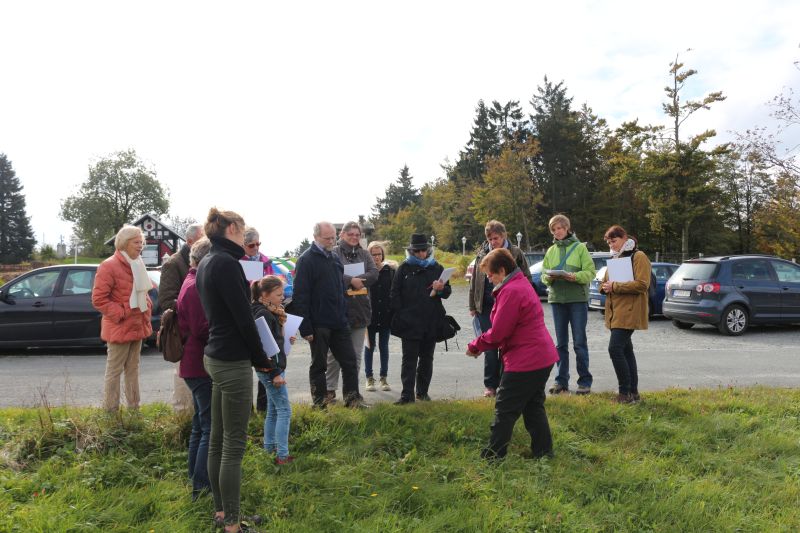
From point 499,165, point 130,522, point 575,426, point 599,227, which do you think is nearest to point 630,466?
point 575,426

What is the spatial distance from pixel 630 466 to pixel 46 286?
391 inches

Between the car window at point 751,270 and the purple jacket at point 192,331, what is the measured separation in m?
12.0

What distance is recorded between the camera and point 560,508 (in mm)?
3889

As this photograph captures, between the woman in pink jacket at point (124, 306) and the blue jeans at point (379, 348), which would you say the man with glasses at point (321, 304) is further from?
the blue jeans at point (379, 348)

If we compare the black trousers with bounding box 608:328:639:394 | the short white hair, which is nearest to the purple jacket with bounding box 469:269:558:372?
the black trousers with bounding box 608:328:639:394

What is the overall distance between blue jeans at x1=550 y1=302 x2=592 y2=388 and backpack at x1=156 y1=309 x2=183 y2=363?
4304 millimetres

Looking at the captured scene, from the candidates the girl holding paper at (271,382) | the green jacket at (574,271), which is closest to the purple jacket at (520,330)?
the girl holding paper at (271,382)

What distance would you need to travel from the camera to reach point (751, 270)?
12719 mm

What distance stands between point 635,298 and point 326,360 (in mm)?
3266

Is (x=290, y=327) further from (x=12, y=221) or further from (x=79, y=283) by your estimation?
(x=12, y=221)

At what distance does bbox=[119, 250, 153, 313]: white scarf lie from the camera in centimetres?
563

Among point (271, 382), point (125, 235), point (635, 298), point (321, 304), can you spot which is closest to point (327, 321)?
point (321, 304)

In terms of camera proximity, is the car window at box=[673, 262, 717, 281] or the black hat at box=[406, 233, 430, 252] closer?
the black hat at box=[406, 233, 430, 252]

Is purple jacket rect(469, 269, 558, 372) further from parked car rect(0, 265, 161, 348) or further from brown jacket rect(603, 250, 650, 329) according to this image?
parked car rect(0, 265, 161, 348)
